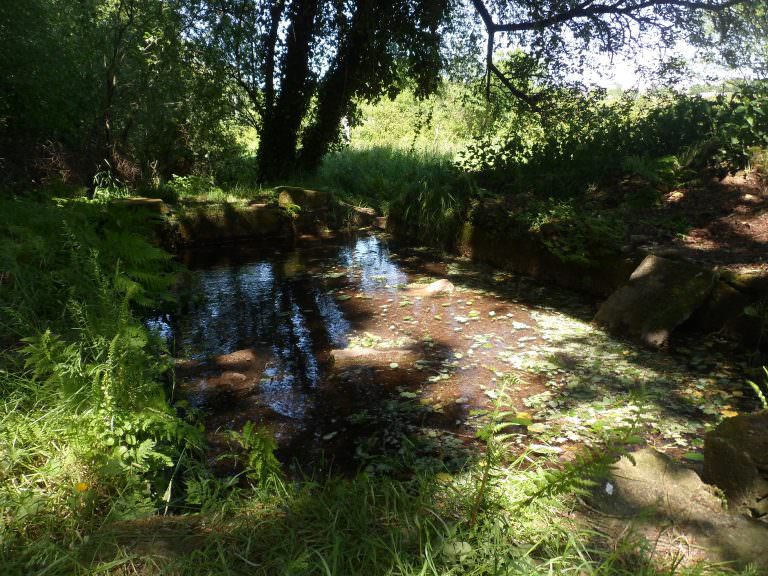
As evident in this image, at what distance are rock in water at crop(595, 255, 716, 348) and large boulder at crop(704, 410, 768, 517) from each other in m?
2.26

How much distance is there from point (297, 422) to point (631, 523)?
2.09m

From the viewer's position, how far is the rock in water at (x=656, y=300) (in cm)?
465

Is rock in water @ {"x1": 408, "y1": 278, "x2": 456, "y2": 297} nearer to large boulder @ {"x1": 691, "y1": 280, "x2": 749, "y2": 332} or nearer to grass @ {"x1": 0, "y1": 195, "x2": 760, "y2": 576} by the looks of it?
large boulder @ {"x1": 691, "y1": 280, "x2": 749, "y2": 332}

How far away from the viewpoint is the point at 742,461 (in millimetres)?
2324

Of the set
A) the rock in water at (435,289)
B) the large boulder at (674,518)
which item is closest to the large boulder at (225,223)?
the rock in water at (435,289)

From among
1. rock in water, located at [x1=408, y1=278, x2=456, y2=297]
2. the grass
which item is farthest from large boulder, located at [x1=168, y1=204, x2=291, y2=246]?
the grass

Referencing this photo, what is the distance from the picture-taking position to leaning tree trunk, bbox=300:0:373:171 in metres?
10.4

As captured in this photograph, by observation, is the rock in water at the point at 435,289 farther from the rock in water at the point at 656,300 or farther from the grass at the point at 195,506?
the grass at the point at 195,506

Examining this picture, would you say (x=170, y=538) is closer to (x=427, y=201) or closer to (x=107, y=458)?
(x=107, y=458)

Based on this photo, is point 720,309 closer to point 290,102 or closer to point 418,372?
point 418,372

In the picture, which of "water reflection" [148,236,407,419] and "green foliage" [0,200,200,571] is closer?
"green foliage" [0,200,200,571]

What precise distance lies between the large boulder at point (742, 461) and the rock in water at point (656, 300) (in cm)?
226

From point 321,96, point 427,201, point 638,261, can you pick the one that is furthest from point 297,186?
point 638,261

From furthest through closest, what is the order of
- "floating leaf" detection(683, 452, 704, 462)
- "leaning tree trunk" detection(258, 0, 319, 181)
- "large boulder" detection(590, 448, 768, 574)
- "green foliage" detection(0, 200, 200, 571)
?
"leaning tree trunk" detection(258, 0, 319, 181), "floating leaf" detection(683, 452, 704, 462), "green foliage" detection(0, 200, 200, 571), "large boulder" detection(590, 448, 768, 574)
